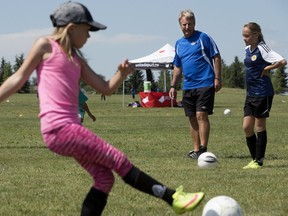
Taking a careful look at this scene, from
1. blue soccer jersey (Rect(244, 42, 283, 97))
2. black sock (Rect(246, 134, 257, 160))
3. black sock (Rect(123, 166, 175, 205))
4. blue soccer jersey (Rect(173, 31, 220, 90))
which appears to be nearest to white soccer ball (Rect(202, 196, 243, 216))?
black sock (Rect(123, 166, 175, 205))

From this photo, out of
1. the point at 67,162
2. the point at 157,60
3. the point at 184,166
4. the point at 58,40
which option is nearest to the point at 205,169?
the point at 184,166

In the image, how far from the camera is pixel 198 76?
10883 mm

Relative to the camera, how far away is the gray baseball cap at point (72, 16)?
16.2 ft

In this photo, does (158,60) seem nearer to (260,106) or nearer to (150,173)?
(260,106)

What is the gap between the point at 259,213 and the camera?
609 centimetres

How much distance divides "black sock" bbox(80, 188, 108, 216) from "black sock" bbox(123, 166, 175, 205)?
22 centimetres

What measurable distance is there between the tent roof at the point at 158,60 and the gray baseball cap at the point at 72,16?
30.2m

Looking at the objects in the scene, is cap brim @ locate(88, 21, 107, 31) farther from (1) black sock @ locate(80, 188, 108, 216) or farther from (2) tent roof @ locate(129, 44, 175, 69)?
(2) tent roof @ locate(129, 44, 175, 69)

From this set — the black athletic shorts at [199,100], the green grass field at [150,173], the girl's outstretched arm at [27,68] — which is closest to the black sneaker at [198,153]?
the green grass field at [150,173]

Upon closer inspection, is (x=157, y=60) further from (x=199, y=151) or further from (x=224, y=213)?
(x=224, y=213)

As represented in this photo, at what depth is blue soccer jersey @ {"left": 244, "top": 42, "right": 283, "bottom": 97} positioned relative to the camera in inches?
373

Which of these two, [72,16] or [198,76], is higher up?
[72,16]

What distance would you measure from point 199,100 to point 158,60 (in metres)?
25.5

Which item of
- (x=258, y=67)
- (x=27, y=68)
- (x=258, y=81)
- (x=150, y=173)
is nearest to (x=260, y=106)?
(x=258, y=81)
